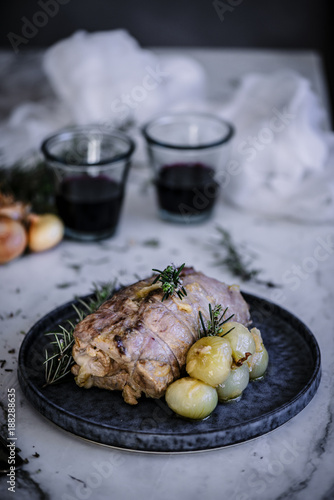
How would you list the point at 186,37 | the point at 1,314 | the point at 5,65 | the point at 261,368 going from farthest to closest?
the point at 186,37 < the point at 5,65 < the point at 1,314 < the point at 261,368

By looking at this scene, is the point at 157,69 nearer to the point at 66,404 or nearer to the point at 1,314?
the point at 1,314

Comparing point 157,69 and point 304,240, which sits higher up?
point 157,69

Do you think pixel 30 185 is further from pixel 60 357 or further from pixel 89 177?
pixel 60 357

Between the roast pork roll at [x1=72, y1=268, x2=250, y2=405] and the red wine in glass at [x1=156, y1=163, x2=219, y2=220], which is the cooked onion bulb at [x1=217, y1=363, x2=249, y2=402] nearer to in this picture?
the roast pork roll at [x1=72, y1=268, x2=250, y2=405]

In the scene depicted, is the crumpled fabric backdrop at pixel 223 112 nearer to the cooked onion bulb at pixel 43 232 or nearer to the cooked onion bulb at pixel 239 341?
the cooked onion bulb at pixel 43 232

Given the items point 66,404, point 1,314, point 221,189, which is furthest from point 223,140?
point 66,404

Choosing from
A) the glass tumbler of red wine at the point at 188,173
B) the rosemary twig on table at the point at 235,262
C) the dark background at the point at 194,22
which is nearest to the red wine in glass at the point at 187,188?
the glass tumbler of red wine at the point at 188,173

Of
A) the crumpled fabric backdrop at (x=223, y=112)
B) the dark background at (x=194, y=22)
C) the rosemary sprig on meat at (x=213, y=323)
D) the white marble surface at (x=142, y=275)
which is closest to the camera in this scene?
the white marble surface at (x=142, y=275)
